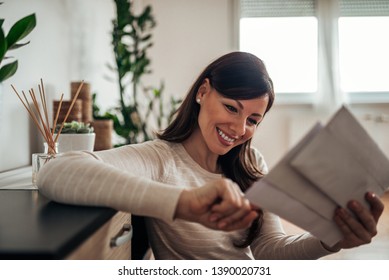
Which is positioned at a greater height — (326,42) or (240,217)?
(326,42)

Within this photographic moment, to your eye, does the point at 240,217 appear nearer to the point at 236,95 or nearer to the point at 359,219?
the point at 359,219

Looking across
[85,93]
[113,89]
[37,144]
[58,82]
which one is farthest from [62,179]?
[113,89]

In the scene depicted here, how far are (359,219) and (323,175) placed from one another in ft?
0.55

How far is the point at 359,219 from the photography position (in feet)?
2.34

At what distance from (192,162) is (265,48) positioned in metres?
3.35

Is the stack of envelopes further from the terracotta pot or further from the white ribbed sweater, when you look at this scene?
the terracotta pot

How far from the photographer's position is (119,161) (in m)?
0.82

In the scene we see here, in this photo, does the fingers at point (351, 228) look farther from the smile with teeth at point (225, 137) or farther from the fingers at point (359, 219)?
the smile with teeth at point (225, 137)

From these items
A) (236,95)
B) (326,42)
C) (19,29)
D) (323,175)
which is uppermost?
(326,42)

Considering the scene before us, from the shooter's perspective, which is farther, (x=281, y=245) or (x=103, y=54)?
(x=103, y=54)

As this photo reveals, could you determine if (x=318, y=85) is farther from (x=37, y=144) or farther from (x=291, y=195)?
(x=291, y=195)

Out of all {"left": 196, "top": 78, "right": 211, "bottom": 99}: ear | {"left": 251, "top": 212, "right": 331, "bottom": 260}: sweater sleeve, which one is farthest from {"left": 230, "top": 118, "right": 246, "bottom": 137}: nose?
{"left": 251, "top": 212, "right": 331, "bottom": 260}: sweater sleeve

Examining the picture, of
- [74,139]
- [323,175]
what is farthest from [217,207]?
[74,139]

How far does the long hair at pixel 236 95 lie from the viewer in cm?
92
